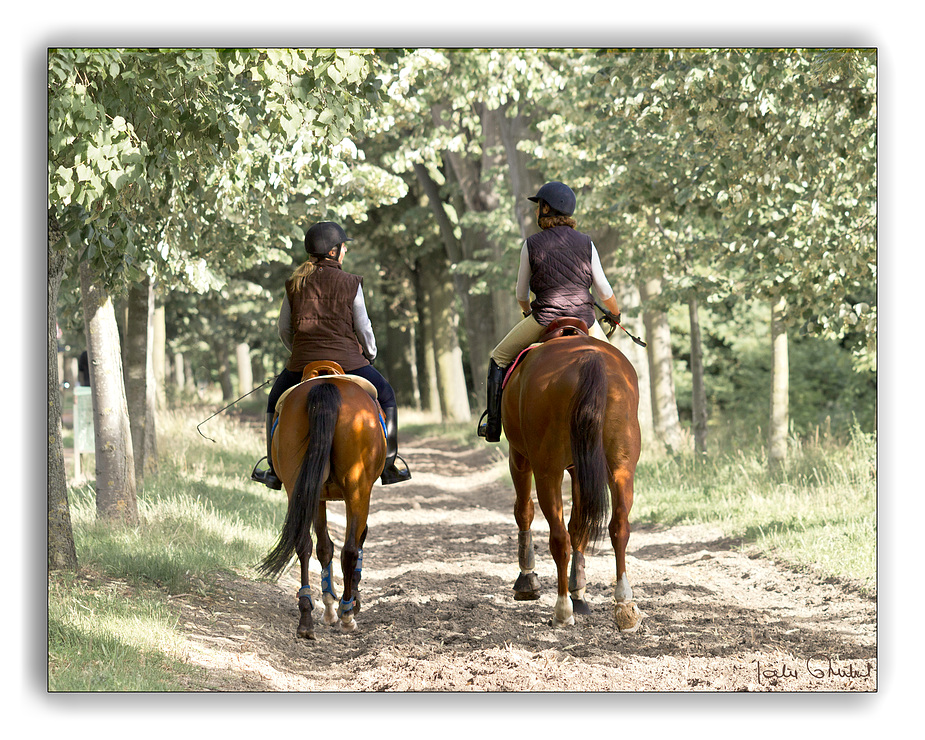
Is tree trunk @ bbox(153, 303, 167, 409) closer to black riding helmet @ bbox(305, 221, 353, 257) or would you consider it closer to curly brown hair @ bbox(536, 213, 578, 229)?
black riding helmet @ bbox(305, 221, 353, 257)

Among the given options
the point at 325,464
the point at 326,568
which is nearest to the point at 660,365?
the point at 326,568

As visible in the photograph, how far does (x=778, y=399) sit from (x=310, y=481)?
8095mm

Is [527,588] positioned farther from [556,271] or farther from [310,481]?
[556,271]

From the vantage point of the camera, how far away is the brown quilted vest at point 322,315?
6.43m

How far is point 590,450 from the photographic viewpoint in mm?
5730

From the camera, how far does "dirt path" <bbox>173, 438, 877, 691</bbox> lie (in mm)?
5367

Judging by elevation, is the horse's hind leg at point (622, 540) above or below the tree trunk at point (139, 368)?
below

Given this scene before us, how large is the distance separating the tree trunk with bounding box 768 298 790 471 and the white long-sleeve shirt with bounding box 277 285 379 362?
20.0 ft

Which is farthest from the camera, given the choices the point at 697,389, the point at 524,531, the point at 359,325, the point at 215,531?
the point at 697,389

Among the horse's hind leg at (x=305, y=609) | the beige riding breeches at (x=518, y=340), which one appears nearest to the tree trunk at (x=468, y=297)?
the beige riding breeches at (x=518, y=340)

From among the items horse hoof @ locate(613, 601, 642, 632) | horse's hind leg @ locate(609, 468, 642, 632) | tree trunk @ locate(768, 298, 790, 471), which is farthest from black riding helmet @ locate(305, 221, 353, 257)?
tree trunk @ locate(768, 298, 790, 471)

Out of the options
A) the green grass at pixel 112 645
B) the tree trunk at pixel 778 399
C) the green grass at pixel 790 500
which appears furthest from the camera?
the tree trunk at pixel 778 399
